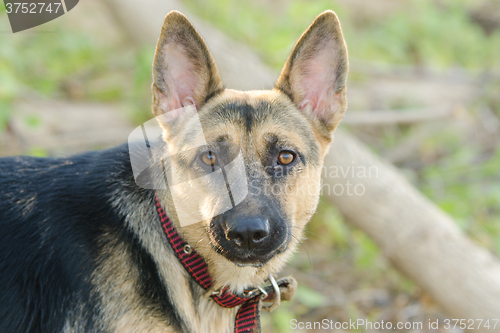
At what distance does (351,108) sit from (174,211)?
5.69 metres

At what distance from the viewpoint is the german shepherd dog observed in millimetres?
2254

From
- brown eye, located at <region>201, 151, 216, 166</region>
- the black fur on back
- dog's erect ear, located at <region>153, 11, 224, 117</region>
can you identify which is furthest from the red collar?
dog's erect ear, located at <region>153, 11, 224, 117</region>

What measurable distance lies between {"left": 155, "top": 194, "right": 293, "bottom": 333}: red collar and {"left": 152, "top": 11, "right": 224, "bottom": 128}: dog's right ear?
75cm

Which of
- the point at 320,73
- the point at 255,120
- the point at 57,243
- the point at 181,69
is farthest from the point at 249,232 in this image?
the point at 320,73

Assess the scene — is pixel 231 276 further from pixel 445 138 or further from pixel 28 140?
pixel 445 138

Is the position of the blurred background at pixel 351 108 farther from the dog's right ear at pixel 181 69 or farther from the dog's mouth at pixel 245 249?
the dog's right ear at pixel 181 69

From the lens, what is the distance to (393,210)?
4.76 m

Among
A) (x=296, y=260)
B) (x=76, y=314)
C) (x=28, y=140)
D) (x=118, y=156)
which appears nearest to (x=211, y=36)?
(x=28, y=140)

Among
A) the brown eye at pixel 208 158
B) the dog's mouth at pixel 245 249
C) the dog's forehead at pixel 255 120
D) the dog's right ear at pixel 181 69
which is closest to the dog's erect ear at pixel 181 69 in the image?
the dog's right ear at pixel 181 69

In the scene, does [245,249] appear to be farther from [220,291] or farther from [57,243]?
[57,243]

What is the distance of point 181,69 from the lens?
2.73 meters

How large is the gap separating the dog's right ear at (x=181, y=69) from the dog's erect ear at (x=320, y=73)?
556 millimetres

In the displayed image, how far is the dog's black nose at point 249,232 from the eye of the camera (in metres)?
2.17

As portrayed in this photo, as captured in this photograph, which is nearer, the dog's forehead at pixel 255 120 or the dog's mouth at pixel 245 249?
the dog's mouth at pixel 245 249
